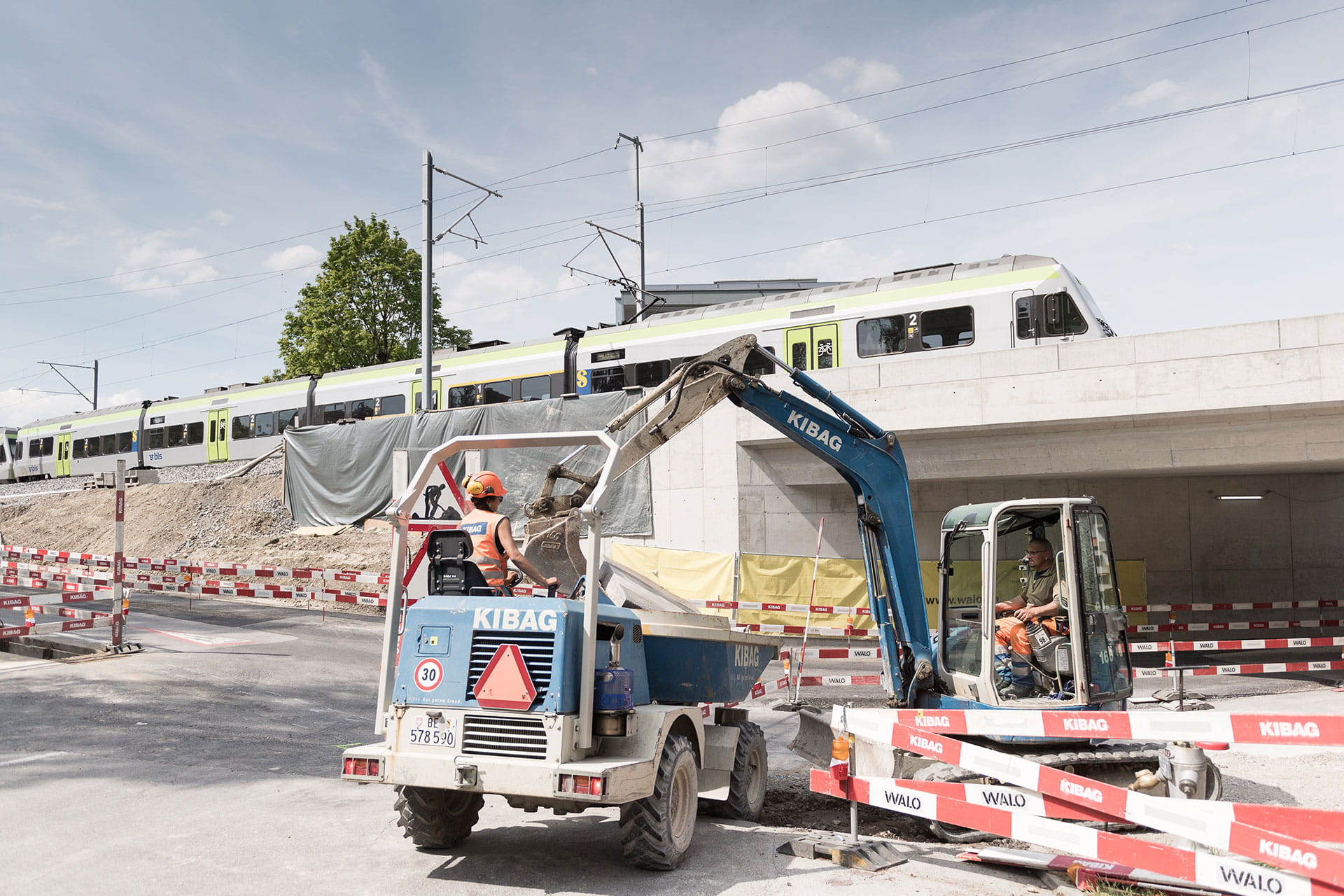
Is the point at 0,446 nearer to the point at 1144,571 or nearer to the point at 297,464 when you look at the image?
the point at 297,464

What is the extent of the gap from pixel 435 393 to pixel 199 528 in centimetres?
719

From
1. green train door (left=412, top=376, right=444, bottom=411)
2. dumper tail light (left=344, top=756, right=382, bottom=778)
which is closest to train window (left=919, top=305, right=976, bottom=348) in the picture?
green train door (left=412, top=376, right=444, bottom=411)

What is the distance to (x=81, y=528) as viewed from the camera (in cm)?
2827

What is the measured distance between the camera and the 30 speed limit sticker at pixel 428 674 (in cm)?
540

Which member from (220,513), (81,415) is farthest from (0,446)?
(220,513)

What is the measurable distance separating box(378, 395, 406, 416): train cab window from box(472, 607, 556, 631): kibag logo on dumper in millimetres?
23180

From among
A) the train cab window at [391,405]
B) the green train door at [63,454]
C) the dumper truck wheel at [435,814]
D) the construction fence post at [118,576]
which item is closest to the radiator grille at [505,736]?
the dumper truck wheel at [435,814]

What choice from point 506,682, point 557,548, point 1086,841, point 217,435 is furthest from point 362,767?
point 217,435

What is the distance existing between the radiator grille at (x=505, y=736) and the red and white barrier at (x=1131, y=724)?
211 centimetres

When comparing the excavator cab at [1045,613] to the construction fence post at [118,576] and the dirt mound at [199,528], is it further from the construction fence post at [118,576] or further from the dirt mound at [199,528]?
the dirt mound at [199,528]

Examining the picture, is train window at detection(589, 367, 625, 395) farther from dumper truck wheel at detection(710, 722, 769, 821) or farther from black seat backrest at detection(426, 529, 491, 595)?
black seat backrest at detection(426, 529, 491, 595)

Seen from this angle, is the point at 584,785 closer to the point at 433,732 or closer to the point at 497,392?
the point at 433,732

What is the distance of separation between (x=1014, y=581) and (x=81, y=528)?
2825cm

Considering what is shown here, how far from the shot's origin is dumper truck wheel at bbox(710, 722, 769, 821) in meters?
6.91
